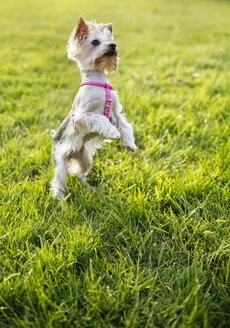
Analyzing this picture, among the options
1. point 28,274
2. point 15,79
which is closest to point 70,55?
point 28,274

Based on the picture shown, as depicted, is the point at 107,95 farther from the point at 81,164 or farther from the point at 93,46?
the point at 81,164

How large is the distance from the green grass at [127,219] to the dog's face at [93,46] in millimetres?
1216

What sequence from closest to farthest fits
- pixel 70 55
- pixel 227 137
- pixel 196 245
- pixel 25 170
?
1. pixel 196 245
2. pixel 70 55
3. pixel 25 170
4. pixel 227 137

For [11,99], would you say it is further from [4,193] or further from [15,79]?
[4,193]

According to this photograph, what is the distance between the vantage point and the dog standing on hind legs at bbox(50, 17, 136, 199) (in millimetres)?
2637

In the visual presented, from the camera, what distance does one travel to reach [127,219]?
2.66m

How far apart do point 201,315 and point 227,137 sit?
2.80 m

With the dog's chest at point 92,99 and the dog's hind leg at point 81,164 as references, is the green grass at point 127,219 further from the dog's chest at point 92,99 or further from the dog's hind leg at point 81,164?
the dog's chest at point 92,99

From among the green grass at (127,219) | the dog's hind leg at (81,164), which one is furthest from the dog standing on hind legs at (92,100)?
the green grass at (127,219)

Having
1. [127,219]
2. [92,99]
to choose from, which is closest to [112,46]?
[92,99]

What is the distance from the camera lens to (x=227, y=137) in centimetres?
412

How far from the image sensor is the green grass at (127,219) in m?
1.96

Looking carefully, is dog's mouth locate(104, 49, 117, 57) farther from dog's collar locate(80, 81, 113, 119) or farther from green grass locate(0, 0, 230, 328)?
green grass locate(0, 0, 230, 328)

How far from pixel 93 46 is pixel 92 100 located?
1.63 feet
